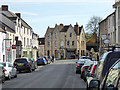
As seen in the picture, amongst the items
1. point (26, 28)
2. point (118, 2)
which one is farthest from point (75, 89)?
point (26, 28)

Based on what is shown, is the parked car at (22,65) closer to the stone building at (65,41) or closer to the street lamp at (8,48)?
the street lamp at (8,48)

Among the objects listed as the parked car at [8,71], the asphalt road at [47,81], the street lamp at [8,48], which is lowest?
the asphalt road at [47,81]

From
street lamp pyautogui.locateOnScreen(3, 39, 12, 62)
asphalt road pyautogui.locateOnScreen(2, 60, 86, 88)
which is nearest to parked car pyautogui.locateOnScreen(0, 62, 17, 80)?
asphalt road pyautogui.locateOnScreen(2, 60, 86, 88)

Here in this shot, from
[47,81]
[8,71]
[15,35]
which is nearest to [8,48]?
[15,35]

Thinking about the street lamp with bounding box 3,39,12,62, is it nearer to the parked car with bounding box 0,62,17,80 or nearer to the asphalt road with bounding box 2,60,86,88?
the asphalt road with bounding box 2,60,86,88

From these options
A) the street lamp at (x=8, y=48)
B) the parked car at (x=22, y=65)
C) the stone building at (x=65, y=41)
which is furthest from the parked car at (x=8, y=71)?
the stone building at (x=65, y=41)

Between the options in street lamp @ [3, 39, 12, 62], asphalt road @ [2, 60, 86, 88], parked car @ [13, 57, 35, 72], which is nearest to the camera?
asphalt road @ [2, 60, 86, 88]

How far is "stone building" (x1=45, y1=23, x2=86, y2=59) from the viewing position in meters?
92.2

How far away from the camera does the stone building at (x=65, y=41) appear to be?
92188 mm

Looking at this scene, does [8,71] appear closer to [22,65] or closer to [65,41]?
[22,65]

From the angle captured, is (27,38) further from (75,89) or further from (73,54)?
(75,89)

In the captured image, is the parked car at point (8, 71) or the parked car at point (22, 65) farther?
the parked car at point (22, 65)

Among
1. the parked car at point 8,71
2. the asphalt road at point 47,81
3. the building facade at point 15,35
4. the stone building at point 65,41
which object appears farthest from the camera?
the stone building at point 65,41

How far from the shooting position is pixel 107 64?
7281 millimetres
